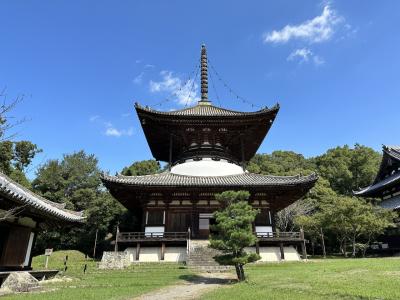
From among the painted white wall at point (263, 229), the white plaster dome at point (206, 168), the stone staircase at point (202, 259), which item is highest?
the white plaster dome at point (206, 168)

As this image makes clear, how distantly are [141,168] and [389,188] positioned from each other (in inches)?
1410

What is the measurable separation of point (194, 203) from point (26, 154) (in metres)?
37.9

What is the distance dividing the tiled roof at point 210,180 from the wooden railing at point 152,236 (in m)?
3.72

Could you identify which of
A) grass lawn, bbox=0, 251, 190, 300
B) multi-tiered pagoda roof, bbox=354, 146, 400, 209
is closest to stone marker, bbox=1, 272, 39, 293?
grass lawn, bbox=0, 251, 190, 300

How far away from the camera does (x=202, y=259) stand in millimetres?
21141

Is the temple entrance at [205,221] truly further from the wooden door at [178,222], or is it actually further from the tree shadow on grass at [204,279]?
the tree shadow on grass at [204,279]

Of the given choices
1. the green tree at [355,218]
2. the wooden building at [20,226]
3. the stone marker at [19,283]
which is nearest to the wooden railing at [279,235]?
the green tree at [355,218]

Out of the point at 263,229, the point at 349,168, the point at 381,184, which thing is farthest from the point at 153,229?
the point at 349,168

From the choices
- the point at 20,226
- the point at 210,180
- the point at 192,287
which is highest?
the point at 210,180

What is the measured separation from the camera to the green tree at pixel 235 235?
48.3 feet

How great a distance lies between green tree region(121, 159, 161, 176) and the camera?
175ft

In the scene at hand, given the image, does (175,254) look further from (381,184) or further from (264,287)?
(381,184)

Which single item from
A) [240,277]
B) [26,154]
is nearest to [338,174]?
[240,277]

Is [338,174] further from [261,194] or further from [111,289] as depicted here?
[111,289]
